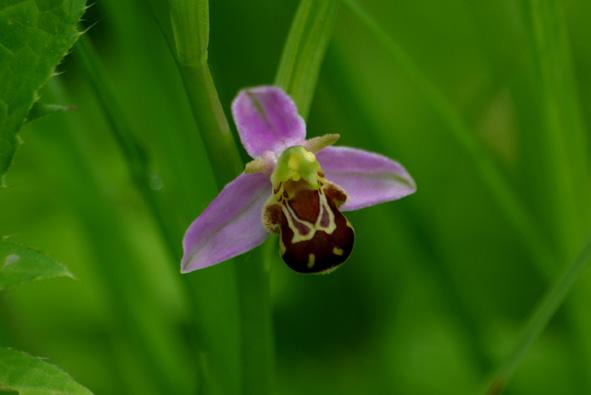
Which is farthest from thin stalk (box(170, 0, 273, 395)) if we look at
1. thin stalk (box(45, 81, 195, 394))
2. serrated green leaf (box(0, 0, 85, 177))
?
thin stalk (box(45, 81, 195, 394))

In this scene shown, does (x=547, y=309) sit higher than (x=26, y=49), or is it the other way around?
(x=26, y=49)

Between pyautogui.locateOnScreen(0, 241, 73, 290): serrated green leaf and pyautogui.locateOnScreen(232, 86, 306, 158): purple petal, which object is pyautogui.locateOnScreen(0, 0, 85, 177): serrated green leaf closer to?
pyautogui.locateOnScreen(0, 241, 73, 290): serrated green leaf

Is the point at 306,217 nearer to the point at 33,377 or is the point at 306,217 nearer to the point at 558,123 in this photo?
the point at 33,377

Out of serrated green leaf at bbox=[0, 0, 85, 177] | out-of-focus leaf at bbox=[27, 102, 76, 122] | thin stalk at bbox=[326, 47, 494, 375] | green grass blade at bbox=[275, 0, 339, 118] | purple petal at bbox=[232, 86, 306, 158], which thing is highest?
serrated green leaf at bbox=[0, 0, 85, 177]

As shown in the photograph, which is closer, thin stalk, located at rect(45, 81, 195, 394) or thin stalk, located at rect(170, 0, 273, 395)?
thin stalk, located at rect(170, 0, 273, 395)

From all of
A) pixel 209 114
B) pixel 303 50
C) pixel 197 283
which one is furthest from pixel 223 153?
pixel 197 283

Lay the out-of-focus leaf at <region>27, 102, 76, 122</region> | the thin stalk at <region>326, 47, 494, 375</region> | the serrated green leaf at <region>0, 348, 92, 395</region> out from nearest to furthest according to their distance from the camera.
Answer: the serrated green leaf at <region>0, 348, 92, 395</region> < the out-of-focus leaf at <region>27, 102, 76, 122</region> < the thin stalk at <region>326, 47, 494, 375</region>

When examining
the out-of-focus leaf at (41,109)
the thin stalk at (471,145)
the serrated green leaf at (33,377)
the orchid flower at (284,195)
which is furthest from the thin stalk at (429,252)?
the serrated green leaf at (33,377)
